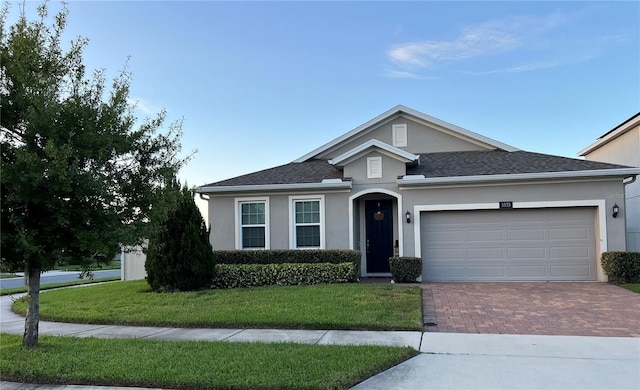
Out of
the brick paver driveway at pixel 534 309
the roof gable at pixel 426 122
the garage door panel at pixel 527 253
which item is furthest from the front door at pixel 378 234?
the garage door panel at pixel 527 253

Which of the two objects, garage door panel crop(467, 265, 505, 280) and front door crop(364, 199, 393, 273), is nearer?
garage door panel crop(467, 265, 505, 280)

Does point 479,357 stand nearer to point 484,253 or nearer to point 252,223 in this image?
point 484,253

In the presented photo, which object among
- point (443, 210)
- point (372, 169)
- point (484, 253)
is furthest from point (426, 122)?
point (484, 253)

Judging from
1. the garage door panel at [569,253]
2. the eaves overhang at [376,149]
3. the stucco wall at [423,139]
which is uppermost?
the stucco wall at [423,139]

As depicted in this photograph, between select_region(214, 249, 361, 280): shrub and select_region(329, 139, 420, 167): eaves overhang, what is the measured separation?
2.89 meters

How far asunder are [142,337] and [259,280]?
5468mm

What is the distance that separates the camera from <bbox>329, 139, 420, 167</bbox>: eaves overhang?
13203 millimetres

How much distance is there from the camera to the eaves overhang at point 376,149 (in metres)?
13.2

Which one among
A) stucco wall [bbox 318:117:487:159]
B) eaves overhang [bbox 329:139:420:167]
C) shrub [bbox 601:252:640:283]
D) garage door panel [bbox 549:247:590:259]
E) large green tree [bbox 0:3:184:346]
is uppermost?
stucco wall [bbox 318:117:487:159]

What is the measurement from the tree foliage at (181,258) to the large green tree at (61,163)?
5188 mm

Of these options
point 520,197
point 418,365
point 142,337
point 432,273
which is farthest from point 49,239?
point 520,197

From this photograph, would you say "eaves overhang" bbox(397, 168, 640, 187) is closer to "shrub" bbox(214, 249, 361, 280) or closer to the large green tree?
"shrub" bbox(214, 249, 361, 280)

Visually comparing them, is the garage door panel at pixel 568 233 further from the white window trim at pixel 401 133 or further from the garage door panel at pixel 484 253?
the white window trim at pixel 401 133

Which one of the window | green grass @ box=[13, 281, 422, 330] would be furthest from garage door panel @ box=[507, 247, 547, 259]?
the window
